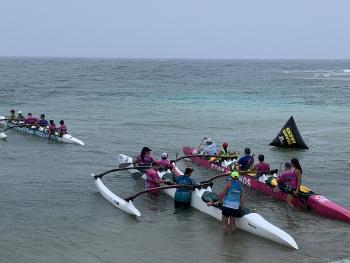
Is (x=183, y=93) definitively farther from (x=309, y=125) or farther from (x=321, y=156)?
(x=321, y=156)

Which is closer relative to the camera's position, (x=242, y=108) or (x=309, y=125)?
(x=309, y=125)

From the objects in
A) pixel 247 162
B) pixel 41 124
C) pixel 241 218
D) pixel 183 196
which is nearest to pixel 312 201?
pixel 241 218

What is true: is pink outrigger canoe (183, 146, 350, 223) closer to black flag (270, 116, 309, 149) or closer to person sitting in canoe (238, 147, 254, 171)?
person sitting in canoe (238, 147, 254, 171)

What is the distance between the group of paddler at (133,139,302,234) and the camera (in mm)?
12844

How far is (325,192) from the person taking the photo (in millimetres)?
17641

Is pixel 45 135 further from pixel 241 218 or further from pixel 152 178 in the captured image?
pixel 241 218

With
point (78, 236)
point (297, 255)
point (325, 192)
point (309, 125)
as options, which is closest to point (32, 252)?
point (78, 236)

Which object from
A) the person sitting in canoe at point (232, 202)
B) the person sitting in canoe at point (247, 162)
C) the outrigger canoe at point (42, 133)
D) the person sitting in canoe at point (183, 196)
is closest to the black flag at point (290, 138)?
the person sitting in canoe at point (247, 162)

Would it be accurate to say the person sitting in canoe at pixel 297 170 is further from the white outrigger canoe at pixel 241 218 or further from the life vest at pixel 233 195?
the life vest at pixel 233 195

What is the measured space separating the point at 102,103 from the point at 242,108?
1333 cm

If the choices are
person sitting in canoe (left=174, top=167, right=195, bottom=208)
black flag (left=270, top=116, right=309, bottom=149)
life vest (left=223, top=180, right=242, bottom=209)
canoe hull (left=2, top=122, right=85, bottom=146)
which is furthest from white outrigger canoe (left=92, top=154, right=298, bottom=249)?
black flag (left=270, top=116, right=309, bottom=149)

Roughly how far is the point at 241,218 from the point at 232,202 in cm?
69

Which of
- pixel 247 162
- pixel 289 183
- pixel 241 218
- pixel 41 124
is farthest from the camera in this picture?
pixel 41 124

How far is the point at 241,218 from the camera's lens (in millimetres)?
13273
